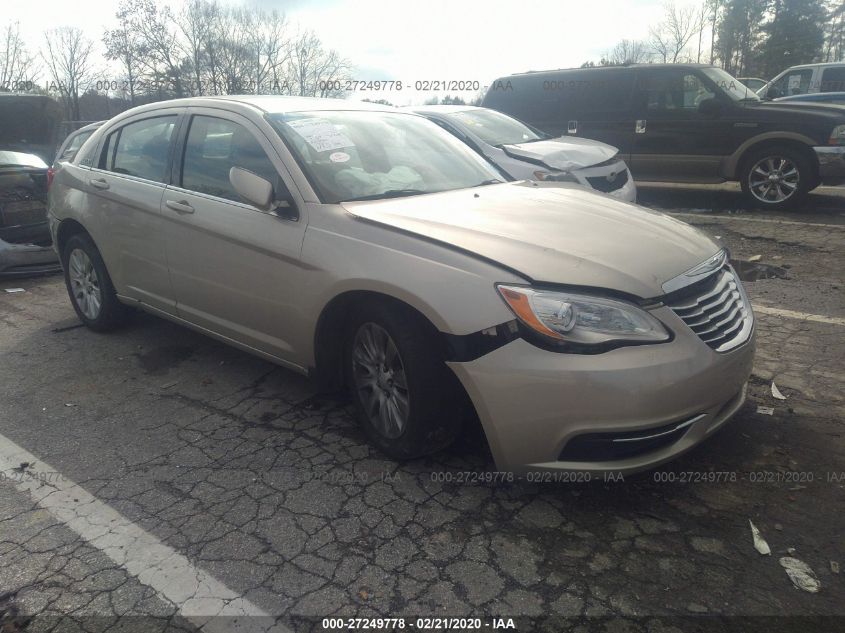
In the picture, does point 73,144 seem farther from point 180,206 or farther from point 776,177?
point 776,177

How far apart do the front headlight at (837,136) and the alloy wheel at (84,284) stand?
8.71 meters

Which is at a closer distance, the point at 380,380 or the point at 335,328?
the point at 380,380

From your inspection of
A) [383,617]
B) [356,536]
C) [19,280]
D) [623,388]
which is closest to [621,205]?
[623,388]

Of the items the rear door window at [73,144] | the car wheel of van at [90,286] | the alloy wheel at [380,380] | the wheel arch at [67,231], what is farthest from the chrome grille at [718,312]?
the rear door window at [73,144]

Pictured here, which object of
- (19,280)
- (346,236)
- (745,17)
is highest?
(745,17)

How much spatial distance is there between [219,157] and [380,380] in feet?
5.86

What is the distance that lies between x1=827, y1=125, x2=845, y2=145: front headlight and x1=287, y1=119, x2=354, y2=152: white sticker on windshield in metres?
7.57

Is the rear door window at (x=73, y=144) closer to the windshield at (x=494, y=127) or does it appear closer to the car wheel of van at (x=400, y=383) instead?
the windshield at (x=494, y=127)

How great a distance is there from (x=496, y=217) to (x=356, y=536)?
61.8 inches

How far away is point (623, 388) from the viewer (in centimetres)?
255

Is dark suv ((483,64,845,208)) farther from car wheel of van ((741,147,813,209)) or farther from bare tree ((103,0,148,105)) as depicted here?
bare tree ((103,0,148,105))

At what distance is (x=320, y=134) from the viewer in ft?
12.5

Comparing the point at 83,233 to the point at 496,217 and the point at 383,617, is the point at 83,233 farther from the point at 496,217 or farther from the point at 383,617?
the point at 383,617

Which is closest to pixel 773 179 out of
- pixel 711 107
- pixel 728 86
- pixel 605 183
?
pixel 711 107
